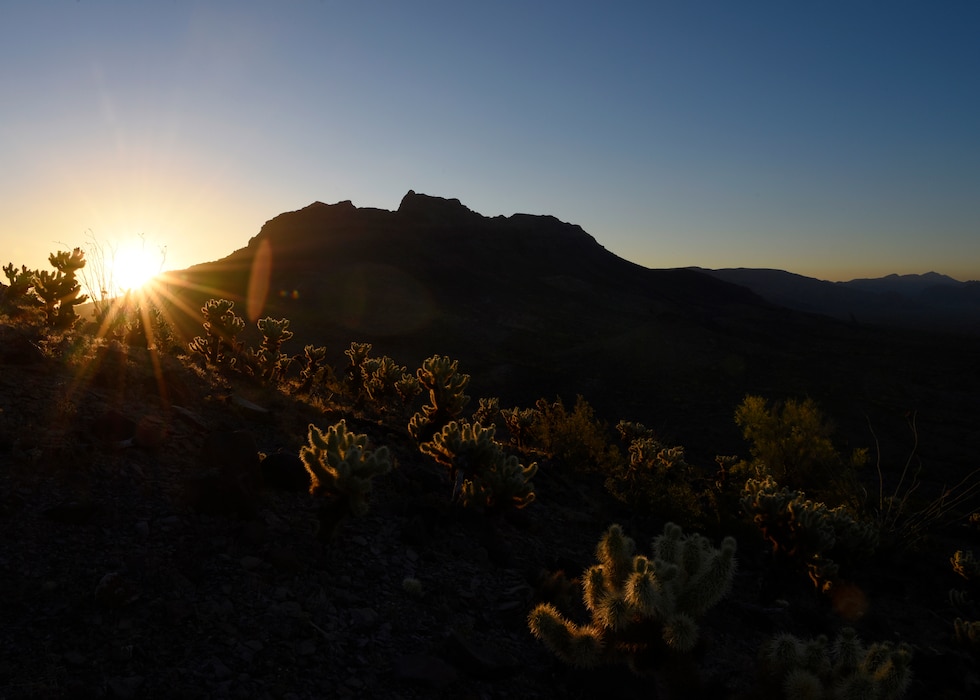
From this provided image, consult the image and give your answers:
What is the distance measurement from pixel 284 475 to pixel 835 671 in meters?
7.01

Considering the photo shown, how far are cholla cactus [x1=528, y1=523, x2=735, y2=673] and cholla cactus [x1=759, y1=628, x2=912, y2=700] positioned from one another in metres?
0.71

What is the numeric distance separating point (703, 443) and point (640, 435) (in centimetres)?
1167

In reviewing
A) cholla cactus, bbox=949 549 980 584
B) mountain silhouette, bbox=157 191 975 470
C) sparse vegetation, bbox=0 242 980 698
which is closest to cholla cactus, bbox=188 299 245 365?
sparse vegetation, bbox=0 242 980 698

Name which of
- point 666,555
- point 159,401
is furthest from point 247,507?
point 666,555

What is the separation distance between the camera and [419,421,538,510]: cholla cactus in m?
9.21

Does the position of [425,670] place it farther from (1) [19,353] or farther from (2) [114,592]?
(1) [19,353]

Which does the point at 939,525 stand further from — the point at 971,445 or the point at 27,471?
the point at 27,471

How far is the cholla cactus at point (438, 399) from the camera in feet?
42.2

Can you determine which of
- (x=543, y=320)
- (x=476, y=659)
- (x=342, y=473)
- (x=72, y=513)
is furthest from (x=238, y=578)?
(x=543, y=320)

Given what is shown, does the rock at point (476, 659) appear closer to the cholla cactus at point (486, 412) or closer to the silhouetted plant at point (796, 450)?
the cholla cactus at point (486, 412)

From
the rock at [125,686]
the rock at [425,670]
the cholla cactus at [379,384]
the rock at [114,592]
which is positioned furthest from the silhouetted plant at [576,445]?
the rock at [125,686]

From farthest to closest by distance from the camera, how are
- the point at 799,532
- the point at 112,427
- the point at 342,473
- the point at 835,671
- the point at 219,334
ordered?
1. the point at 219,334
2. the point at 799,532
3. the point at 112,427
4. the point at 342,473
5. the point at 835,671

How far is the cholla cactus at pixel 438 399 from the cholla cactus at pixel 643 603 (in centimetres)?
750

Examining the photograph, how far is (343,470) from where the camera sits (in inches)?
280
